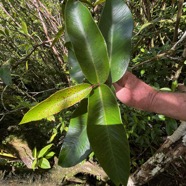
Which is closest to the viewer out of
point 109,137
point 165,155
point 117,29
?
point 109,137

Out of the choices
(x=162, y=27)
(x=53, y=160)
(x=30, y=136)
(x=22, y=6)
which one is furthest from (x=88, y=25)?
(x=30, y=136)

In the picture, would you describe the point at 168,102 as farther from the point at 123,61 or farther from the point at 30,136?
the point at 30,136

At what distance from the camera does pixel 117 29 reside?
1.99 ft

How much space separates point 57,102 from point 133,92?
211mm

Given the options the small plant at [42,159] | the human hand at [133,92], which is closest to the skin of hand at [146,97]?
A: the human hand at [133,92]

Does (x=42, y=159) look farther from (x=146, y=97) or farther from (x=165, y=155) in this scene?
(x=146, y=97)

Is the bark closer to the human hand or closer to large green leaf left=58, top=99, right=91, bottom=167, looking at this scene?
the human hand

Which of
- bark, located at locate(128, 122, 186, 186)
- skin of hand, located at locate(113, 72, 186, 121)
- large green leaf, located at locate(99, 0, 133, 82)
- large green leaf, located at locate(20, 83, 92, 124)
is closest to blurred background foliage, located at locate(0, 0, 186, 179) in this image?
bark, located at locate(128, 122, 186, 186)

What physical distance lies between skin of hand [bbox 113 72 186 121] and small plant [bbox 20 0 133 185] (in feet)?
0.26

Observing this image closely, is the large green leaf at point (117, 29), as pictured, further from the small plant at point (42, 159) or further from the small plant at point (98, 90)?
the small plant at point (42, 159)

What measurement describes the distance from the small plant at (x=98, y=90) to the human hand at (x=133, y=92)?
0.25 ft

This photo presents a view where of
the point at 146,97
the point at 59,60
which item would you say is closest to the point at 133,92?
the point at 146,97

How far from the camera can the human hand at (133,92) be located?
63cm

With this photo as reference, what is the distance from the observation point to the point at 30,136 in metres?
1.87
